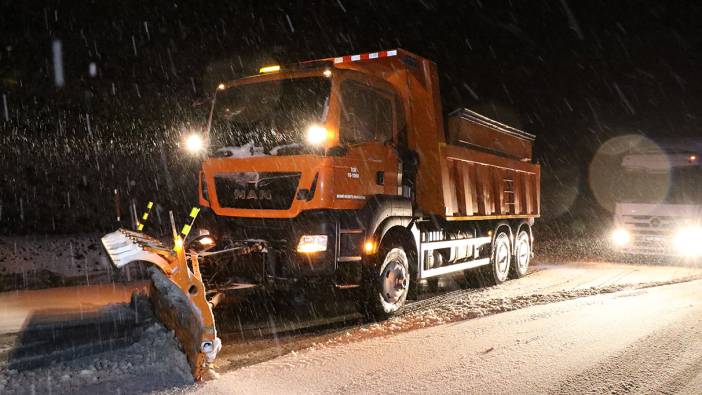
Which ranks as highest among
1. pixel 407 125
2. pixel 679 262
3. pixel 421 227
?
→ pixel 407 125

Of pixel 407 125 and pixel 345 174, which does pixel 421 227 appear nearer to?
pixel 407 125

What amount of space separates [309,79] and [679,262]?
11337 millimetres

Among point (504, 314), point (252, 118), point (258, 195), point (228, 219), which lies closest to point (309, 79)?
point (252, 118)

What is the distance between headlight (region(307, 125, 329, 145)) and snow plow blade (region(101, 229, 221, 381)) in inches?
73.8

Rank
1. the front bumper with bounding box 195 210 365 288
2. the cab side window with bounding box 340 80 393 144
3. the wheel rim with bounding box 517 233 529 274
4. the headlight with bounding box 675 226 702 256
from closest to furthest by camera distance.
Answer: the front bumper with bounding box 195 210 365 288
the cab side window with bounding box 340 80 393 144
the wheel rim with bounding box 517 233 529 274
the headlight with bounding box 675 226 702 256

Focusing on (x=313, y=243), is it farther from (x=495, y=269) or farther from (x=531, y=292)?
(x=495, y=269)

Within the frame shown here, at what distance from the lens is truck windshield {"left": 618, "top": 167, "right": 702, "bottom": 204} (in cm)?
1393

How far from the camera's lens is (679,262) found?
14.0m

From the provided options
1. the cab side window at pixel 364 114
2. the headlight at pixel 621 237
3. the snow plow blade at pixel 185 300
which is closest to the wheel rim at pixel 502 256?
the cab side window at pixel 364 114

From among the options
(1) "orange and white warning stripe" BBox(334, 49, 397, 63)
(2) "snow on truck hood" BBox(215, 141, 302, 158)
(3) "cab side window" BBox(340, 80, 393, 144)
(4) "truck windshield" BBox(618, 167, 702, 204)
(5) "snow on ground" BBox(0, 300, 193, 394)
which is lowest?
(5) "snow on ground" BBox(0, 300, 193, 394)

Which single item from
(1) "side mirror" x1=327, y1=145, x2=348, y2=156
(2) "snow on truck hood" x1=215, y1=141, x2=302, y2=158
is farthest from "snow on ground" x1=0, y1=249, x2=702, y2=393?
(2) "snow on truck hood" x1=215, y1=141, x2=302, y2=158

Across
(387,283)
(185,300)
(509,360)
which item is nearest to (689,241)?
(387,283)

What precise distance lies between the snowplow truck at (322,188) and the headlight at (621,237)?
7.71 meters

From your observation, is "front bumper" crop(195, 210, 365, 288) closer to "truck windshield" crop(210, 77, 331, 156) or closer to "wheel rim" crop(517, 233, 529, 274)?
"truck windshield" crop(210, 77, 331, 156)
